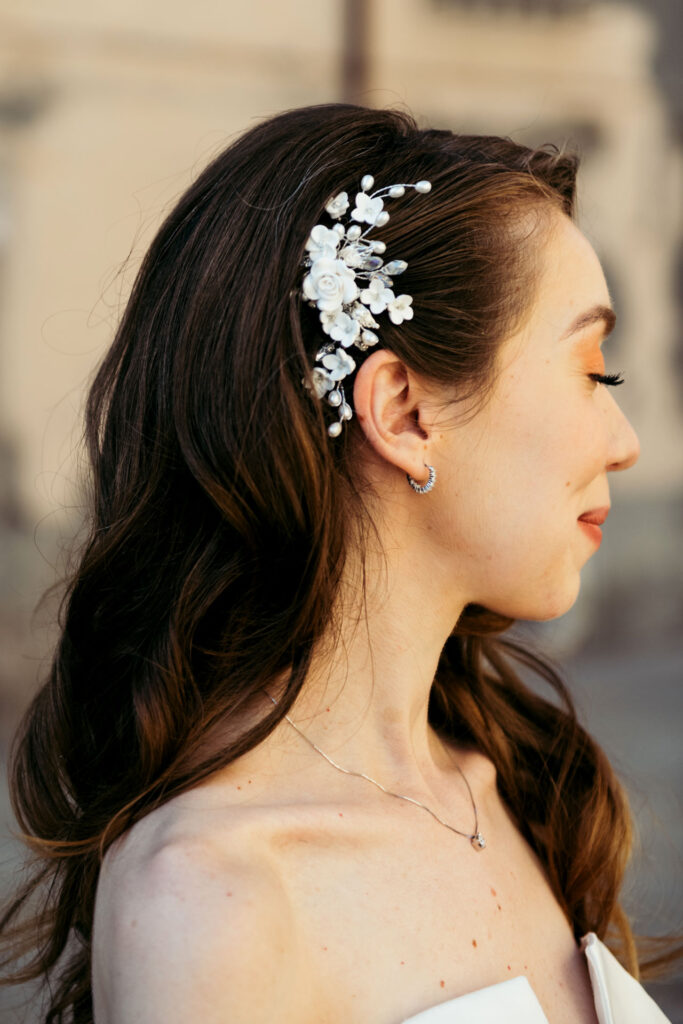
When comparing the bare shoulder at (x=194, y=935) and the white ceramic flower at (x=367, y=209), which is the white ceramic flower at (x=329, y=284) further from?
the bare shoulder at (x=194, y=935)

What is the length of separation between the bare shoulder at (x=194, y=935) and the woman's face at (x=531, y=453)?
431mm

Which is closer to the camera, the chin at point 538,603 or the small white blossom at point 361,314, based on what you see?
the small white blossom at point 361,314

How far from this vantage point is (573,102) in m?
3.47

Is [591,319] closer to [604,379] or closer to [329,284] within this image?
[604,379]

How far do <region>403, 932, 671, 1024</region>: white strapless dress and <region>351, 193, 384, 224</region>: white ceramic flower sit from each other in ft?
2.77

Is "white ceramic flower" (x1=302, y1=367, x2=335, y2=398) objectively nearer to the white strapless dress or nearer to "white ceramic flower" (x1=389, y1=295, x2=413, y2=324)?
"white ceramic flower" (x1=389, y1=295, x2=413, y2=324)

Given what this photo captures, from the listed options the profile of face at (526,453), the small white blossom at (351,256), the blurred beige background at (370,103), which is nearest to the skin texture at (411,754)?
the profile of face at (526,453)

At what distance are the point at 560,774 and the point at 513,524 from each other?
617 mm

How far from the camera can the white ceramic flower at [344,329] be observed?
118 centimetres

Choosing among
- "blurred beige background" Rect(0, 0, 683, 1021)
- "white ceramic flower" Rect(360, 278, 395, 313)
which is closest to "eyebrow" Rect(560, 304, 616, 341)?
"white ceramic flower" Rect(360, 278, 395, 313)

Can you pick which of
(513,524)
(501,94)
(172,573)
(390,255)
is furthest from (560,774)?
(501,94)

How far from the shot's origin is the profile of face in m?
1.24

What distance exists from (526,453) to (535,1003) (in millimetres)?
606

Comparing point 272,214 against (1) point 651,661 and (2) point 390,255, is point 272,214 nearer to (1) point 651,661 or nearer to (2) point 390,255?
(2) point 390,255
